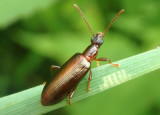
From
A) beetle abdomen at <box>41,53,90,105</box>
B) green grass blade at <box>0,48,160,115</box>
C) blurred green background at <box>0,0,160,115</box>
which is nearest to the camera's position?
green grass blade at <box>0,48,160,115</box>

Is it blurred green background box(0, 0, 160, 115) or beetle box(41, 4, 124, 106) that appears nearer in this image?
beetle box(41, 4, 124, 106)

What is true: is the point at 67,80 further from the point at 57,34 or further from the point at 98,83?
the point at 57,34

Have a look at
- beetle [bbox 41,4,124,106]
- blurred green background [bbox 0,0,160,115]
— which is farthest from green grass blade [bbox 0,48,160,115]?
blurred green background [bbox 0,0,160,115]

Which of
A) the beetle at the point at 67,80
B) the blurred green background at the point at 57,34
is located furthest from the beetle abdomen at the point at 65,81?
the blurred green background at the point at 57,34

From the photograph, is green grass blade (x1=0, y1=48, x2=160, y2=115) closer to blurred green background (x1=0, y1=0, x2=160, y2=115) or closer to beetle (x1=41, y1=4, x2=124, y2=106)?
beetle (x1=41, y1=4, x2=124, y2=106)

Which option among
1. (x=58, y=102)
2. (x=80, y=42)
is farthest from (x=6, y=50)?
(x=58, y=102)

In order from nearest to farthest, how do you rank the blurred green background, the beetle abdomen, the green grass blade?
the green grass blade, the beetle abdomen, the blurred green background
